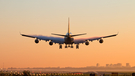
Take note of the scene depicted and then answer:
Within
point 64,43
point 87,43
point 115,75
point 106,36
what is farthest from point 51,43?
point 115,75

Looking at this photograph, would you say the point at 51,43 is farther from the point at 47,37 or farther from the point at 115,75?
the point at 115,75

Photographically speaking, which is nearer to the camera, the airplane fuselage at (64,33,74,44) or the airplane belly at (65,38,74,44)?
the airplane fuselage at (64,33,74,44)

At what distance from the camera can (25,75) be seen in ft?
251

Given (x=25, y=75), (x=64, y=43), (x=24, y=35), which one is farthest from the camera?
(x=64, y=43)

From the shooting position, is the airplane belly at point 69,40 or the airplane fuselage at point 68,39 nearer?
the airplane fuselage at point 68,39

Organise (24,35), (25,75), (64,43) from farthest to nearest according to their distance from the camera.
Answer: (64,43), (24,35), (25,75)

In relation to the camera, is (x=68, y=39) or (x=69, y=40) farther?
(x=69, y=40)

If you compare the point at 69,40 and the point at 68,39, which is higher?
the point at 68,39

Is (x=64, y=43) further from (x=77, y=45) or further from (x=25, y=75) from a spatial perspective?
(x=25, y=75)

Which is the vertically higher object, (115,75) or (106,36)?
(106,36)

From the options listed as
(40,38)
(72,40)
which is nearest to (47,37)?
(40,38)

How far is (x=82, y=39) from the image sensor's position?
104500 millimetres

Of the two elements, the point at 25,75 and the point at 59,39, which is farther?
the point at 59,39

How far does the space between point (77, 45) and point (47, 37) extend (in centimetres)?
1367
